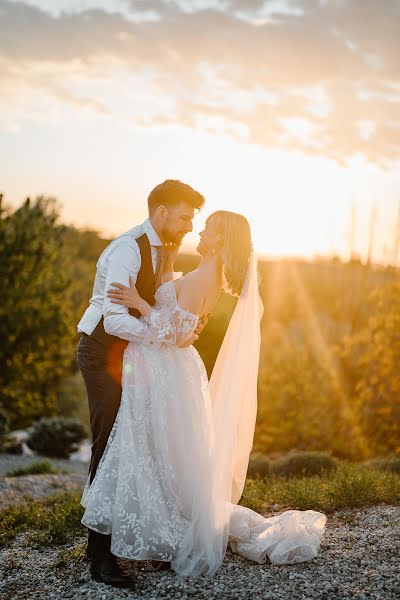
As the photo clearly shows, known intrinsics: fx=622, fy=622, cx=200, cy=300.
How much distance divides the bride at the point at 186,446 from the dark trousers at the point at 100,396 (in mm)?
70

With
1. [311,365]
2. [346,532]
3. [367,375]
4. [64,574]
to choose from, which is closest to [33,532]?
[64,574]

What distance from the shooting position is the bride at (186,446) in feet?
15.7

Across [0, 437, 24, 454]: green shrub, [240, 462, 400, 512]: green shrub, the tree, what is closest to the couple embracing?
[240, 462, 400, 512]: green shrub

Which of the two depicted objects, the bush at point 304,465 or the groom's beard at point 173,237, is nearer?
the groom's beard at point 173,237

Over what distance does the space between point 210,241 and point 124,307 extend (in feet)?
3.02

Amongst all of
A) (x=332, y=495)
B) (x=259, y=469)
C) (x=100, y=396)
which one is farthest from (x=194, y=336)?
(x=259, y=469)

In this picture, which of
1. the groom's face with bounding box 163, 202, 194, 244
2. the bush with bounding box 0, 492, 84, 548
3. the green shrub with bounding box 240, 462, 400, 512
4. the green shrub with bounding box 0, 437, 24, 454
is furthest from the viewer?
the green shrub with bounding box 0, 437, 24, 454

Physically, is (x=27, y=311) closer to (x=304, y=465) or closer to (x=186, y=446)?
(x=304, y=465)

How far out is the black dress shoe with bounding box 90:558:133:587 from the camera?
470cm

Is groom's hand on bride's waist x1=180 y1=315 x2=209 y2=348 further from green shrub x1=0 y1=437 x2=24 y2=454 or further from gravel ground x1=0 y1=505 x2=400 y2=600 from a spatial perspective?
green shrub x1=0 y1=437 x2=24 y2=454

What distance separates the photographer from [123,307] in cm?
461

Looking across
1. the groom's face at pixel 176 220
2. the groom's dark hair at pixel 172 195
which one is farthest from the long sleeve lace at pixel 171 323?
the groom's dark hair at pixel 172 195

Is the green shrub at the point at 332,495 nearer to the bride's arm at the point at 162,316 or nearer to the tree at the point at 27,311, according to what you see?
the bride's arm at the point at 162,316

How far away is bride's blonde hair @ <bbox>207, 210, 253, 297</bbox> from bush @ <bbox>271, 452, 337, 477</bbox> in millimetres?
5161
